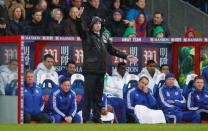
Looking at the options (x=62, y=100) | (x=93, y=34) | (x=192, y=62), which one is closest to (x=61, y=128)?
(x=93, y=34)

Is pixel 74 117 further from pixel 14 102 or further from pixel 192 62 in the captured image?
pixel 192 62

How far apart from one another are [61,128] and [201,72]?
713 cm

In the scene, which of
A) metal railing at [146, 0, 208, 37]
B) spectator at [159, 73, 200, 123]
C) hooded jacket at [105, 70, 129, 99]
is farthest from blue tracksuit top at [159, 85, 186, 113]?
metal railing at [146, 0, 208, 37]

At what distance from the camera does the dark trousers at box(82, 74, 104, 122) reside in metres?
17.0

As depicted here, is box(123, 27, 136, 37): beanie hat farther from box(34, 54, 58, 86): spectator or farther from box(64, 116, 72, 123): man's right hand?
box(64, 116, 72, 123): man's right hand

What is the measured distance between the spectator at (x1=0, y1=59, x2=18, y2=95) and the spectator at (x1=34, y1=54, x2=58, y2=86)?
435mm

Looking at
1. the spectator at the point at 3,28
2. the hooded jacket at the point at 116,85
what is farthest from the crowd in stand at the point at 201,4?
the spectator at the point at 3,28

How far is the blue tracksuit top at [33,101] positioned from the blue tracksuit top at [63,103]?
22 centimetres

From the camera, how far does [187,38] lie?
69.6 ft

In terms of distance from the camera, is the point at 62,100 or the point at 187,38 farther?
the point at 187,38

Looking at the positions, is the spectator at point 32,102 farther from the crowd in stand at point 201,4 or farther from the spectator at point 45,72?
the crowd in stand at point 201,4

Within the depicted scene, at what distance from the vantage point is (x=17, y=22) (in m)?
20.5

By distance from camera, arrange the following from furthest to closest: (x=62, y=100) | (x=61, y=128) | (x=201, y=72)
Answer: (x=201, y=72)
(x=62, y=100)
(x=61, y=128)

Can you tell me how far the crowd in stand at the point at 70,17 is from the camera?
2070 centimetres
